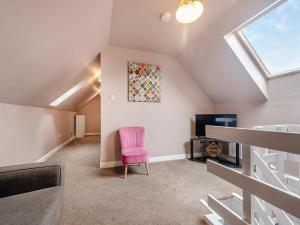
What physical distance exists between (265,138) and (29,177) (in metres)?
1.60

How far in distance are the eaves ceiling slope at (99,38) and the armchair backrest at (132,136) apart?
1.52 metres

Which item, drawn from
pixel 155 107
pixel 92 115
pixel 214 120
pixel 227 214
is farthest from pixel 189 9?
pixel 92 115

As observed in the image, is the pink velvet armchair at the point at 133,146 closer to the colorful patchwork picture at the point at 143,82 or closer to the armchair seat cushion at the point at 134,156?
the armchair seat cushion at the point at 134,156

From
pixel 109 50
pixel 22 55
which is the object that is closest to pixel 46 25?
pixel 22 55

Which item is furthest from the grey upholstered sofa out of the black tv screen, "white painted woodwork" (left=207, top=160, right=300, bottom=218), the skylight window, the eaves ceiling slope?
the skylight window

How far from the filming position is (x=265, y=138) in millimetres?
852

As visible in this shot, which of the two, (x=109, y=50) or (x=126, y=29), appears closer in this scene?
(x=126, y=29)

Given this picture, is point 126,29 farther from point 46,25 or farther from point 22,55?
point 22,55

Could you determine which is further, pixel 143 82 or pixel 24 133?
pixel 143 82

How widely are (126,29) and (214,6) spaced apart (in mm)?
1398

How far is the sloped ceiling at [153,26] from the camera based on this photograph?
7.14 feet

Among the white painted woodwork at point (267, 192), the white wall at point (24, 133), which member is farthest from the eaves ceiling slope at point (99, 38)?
the white painted woodwork at point (267, 192)

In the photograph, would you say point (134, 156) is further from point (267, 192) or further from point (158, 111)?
point (267, 192)

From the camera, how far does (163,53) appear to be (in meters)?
3.53
